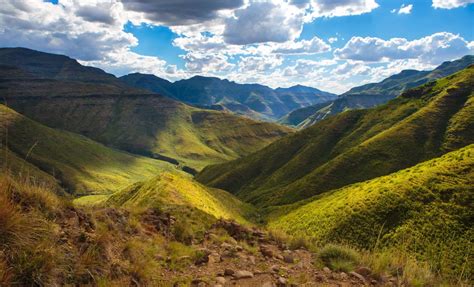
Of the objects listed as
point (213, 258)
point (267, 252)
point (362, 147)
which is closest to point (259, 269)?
point (213, 258)

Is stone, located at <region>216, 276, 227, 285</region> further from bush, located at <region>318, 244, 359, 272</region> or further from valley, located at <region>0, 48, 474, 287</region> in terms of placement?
bush, located at <region>318, 244, 359, 272</region>

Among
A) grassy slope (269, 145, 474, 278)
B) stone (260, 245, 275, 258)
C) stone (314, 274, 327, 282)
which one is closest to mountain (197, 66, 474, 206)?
grassy slope (269, 145, 474, 278)

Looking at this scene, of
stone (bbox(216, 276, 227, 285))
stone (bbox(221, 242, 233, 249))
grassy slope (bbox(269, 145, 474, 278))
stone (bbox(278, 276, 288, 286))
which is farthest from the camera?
grassy slope (bbox(269, 145, 474, 278))

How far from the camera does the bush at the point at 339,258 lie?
12.9 metres

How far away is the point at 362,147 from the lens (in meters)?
139

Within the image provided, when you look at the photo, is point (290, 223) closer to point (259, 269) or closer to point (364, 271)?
point (364, 271)

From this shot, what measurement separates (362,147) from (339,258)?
133 meters

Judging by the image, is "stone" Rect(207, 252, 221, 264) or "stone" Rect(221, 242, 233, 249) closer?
"stone" Rect(207, 252, 221, 264)

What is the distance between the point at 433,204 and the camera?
6188 centimetres

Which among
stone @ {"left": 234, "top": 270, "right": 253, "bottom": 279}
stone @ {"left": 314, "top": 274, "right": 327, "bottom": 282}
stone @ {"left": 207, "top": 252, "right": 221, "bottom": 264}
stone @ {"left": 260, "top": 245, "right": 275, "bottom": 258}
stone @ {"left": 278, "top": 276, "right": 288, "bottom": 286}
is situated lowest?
stone @ {"left": 260, "top": 245, "right": 275, "bottom": 258}

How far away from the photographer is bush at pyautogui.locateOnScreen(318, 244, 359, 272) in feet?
42.4

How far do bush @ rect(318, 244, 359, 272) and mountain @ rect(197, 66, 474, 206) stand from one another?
11258 cm

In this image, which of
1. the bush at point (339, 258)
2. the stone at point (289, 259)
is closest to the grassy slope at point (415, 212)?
the bush at point (339, 258)

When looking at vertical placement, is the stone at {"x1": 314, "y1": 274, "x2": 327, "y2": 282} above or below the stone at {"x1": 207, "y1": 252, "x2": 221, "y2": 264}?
above
